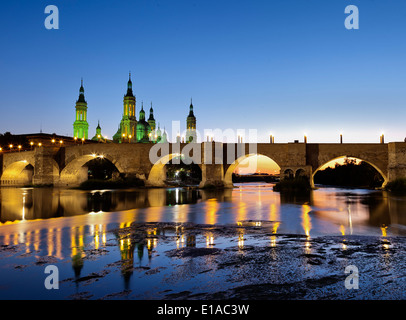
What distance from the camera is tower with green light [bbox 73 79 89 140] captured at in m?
110

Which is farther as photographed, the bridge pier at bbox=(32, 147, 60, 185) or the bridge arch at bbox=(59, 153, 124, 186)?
the bridge pier at bbox=(32, 147, 60, 185)

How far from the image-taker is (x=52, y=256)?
22.4ft

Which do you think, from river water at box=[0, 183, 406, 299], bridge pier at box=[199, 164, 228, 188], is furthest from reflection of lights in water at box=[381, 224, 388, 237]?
bridge pier at box=[199, 164, 228, 188]

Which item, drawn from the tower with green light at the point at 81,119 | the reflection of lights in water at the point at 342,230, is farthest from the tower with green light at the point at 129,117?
the reflection of lights in water at the point at 342,230

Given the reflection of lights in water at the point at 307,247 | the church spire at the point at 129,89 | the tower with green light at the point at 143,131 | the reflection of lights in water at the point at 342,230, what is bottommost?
the reflection of lights in water at the point at 342,230

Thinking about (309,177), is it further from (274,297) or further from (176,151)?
(274,297)

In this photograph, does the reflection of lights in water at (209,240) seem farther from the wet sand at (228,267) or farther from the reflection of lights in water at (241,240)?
the reflection of lights in water at (241,240)

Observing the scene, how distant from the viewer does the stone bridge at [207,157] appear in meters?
32.4

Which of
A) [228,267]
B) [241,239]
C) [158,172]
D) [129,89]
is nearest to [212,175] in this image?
[158,172]

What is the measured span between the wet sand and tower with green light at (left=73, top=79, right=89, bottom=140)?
109 meters

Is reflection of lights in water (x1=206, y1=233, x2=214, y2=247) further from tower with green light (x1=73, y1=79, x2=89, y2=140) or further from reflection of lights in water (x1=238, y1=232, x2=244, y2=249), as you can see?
tower with green light (x1=73, y1=79, x2=89, y2=140)

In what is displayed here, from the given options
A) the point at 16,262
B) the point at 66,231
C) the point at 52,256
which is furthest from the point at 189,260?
the point at 66,231

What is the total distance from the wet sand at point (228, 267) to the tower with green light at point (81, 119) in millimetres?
108561
